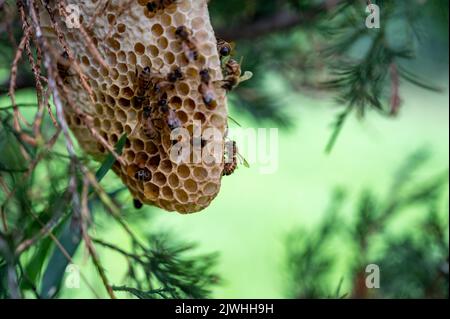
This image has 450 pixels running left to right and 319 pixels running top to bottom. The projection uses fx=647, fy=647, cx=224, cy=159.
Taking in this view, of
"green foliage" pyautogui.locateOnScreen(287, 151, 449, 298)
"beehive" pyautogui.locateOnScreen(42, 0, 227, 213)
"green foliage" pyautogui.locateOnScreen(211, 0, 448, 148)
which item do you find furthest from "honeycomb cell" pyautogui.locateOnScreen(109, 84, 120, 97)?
"green foliage" pyautogui.locateOnScreen(287, 151, 449, 298)

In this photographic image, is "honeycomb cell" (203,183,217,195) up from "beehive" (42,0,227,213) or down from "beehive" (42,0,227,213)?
down

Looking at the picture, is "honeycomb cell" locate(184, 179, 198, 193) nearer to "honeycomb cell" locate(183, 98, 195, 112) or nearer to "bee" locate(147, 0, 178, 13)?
"honeycomb cell" locate(183, 98, 195, 112)

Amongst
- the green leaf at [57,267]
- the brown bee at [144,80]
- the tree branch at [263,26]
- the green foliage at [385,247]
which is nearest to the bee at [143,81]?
the brown bee at [144,80]

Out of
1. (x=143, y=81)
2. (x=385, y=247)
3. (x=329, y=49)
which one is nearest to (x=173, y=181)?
(x=143, y=81)

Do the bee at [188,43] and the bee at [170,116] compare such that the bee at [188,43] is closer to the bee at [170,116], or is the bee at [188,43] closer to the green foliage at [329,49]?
the bee at [170,116]

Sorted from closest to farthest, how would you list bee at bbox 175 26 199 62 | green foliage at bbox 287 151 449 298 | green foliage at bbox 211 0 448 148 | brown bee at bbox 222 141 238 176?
bee at bbox 175 26 199 62
brown bee at bbox 222 141 238 176
green foliage at bbox 211 0 448 148
green foliage at bbox 287 151 449 298

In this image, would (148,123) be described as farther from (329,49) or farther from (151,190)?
(329,49)
